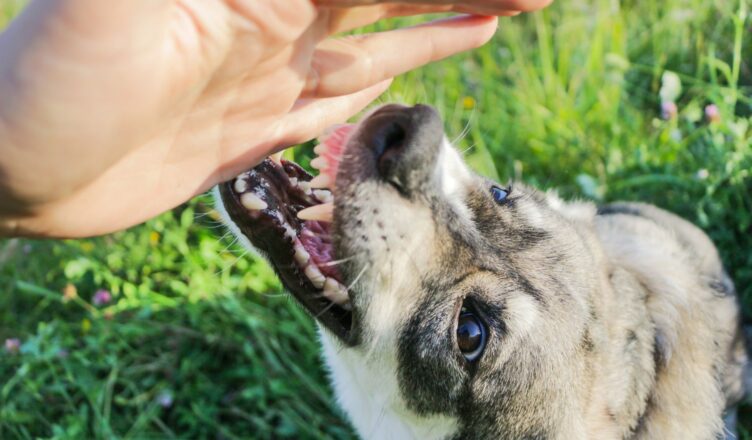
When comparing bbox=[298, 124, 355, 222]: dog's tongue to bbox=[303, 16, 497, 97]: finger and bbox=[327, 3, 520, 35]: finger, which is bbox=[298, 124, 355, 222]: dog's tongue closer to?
bbox=[303, 16, 497, 97]: finger

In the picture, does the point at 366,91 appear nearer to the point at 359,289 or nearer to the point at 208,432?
the point at 359,289

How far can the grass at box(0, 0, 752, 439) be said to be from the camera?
407 cm

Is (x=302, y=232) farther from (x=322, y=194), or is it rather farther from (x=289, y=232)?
(x=322, y=194)

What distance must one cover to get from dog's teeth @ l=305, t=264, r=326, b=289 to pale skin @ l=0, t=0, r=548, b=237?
1.48 ft

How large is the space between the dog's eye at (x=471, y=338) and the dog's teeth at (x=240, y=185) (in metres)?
0.93

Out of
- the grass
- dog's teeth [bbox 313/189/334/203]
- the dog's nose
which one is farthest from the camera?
the grass

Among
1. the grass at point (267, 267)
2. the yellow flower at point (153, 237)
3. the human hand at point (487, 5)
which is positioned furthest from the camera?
the yellow flower at point (153, 237)

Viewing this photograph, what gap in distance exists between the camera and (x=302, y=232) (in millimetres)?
2846

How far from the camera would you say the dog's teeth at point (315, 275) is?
9.02 feet

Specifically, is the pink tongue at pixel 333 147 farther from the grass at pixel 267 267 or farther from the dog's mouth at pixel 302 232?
the grass at pixel 267 267

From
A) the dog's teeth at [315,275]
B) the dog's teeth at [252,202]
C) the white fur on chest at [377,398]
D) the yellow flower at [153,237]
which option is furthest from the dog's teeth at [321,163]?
the yellow flower at [153,237]

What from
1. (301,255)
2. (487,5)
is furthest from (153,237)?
(487,5)

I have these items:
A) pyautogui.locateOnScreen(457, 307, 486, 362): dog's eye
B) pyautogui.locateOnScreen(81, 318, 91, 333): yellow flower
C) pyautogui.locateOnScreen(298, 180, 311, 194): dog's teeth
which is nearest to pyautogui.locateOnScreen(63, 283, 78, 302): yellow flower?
pyautogui.locateOnScreen(81, 318, 91, 333): yellow flower

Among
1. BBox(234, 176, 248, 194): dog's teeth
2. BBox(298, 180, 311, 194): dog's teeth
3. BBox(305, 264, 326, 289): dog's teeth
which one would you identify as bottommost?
BBox(305, 264, 326, 289): dog's teeth
